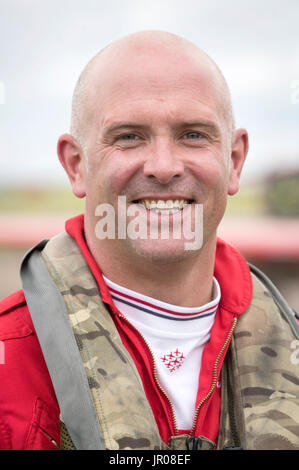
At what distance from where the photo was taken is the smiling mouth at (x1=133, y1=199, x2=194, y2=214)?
6.73 ft

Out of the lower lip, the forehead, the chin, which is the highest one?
the forehead

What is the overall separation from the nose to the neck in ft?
1.07

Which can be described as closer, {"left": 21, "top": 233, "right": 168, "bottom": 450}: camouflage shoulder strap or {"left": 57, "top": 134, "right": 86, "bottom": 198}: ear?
{"left": 21, "top": 233, "right": 168, "bottom": 450}: camouflage shoulder strap

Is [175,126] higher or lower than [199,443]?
higher

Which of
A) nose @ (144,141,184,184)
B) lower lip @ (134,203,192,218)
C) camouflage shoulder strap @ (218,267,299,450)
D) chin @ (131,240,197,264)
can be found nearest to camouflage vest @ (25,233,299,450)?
camouflage shoulder strap @ (218,267,299,450)

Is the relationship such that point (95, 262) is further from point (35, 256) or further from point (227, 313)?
point (227, 313)

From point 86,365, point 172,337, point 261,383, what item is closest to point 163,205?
point 172,337

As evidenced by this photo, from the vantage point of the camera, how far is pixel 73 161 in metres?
2.34

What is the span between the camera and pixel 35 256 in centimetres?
218

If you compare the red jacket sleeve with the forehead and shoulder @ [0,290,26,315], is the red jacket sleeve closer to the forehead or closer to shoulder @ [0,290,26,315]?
shoulder @ [0,290,26,315]

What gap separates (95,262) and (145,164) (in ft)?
1.55

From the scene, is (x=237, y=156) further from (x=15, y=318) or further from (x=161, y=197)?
(x=15, y=318)

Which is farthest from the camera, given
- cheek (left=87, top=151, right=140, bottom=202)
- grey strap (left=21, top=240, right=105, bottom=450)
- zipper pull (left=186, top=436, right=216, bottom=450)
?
cheek (left=87, top=151, right=140, bottom=202)

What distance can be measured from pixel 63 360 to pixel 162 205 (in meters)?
0.67
